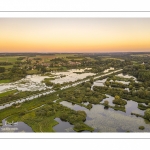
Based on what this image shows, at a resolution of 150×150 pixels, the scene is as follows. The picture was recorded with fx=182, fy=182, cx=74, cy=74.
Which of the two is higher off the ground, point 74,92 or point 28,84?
point 28,84

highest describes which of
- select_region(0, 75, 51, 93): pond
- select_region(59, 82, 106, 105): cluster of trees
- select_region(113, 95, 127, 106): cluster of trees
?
select_region(0, 75, 51, 93): pond

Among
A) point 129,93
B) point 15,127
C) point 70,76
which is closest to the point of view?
point 15,127

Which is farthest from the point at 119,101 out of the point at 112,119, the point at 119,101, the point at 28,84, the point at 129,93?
the point at 28,84

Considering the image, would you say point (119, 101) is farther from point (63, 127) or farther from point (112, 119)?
point (63, 127)

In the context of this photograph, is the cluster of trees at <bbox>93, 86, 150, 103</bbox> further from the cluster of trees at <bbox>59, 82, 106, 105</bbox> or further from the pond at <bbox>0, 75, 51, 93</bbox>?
the pond at <bbox>0, 75, 51, 93</bbox>

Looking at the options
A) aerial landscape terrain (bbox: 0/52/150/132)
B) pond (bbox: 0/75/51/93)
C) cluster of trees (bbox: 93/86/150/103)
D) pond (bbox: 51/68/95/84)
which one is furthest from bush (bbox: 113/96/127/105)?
pond (bbox: 0/75/51/93)

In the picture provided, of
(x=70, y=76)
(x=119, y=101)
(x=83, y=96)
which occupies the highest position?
(x=70, y=76)

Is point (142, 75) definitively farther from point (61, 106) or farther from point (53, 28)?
point (53, 28)
